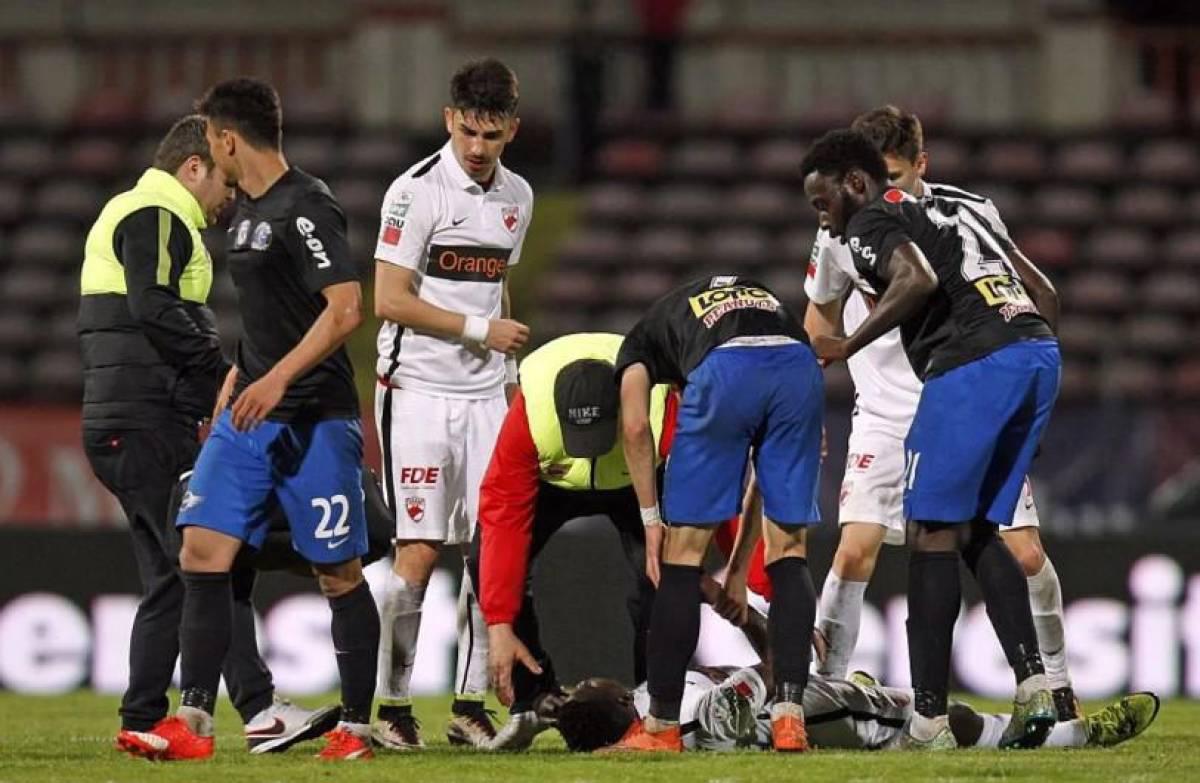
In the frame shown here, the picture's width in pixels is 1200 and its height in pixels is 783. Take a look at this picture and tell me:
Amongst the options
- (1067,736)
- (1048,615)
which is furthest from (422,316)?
(1067,736)

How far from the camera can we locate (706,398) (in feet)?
23.5

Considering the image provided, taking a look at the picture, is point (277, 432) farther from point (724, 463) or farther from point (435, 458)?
point (724, 463)

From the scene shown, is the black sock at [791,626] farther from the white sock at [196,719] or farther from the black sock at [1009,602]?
the white sock at [196,719]

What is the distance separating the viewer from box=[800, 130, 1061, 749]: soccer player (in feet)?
24.0

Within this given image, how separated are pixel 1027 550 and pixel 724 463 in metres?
1.66

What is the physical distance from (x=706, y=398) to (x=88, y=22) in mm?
15243

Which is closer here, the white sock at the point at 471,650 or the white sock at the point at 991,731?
the white sock at the point at 991,731

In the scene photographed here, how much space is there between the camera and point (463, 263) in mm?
8258

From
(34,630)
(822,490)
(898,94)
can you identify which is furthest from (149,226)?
(898,94)

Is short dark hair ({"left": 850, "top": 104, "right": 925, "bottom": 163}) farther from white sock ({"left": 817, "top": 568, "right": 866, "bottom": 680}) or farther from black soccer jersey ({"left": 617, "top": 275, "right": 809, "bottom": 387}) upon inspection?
white sock ({"left": 817, "top": 568, "right": 866, "bottom": 680})

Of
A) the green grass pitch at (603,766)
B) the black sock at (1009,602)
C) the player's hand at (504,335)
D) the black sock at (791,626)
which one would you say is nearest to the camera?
the green grass pitch at (603,766)

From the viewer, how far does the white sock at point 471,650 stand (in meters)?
8.18

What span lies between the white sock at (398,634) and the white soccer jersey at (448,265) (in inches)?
27.5

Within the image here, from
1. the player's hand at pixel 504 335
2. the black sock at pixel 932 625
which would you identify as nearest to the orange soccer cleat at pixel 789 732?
the black sock at pixel 932 625
